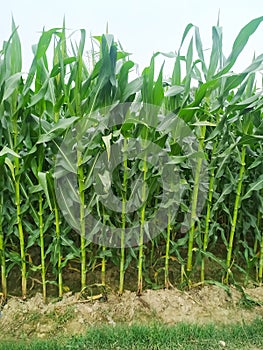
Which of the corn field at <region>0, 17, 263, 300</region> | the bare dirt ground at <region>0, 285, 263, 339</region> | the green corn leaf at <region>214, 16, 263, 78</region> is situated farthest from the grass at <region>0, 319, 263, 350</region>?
the green corn leaf at <region>214, 16, 263, 78</region>

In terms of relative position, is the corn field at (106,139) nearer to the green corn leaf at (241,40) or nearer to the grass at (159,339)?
the green corn leaf at (241,40)

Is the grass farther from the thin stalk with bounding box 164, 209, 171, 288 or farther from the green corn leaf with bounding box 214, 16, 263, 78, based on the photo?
the green corn leaf with bounding box 214, 16, 263, 78

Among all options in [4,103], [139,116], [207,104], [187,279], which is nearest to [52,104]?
[4,103]

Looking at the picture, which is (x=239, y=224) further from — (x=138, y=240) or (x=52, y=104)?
(x=52, y=104)

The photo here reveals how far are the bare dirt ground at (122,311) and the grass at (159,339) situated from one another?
9 centimetres

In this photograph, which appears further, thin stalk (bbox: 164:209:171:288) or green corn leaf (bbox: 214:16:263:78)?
thin stalk (bbox: 164:209:171:288)

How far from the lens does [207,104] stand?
6.81 feet

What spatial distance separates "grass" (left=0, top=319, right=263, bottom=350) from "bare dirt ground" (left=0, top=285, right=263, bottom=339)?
93 millimetres

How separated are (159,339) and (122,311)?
1.01 ft

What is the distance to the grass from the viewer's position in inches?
68.0

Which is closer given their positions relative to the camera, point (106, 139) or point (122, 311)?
point (106, 139)

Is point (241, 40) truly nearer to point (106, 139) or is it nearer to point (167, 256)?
point (106, 139)

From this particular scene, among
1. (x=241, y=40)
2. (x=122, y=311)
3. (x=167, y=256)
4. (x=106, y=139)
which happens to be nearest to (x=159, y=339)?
(x=122, y=311)

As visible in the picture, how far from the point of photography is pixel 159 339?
178cm
